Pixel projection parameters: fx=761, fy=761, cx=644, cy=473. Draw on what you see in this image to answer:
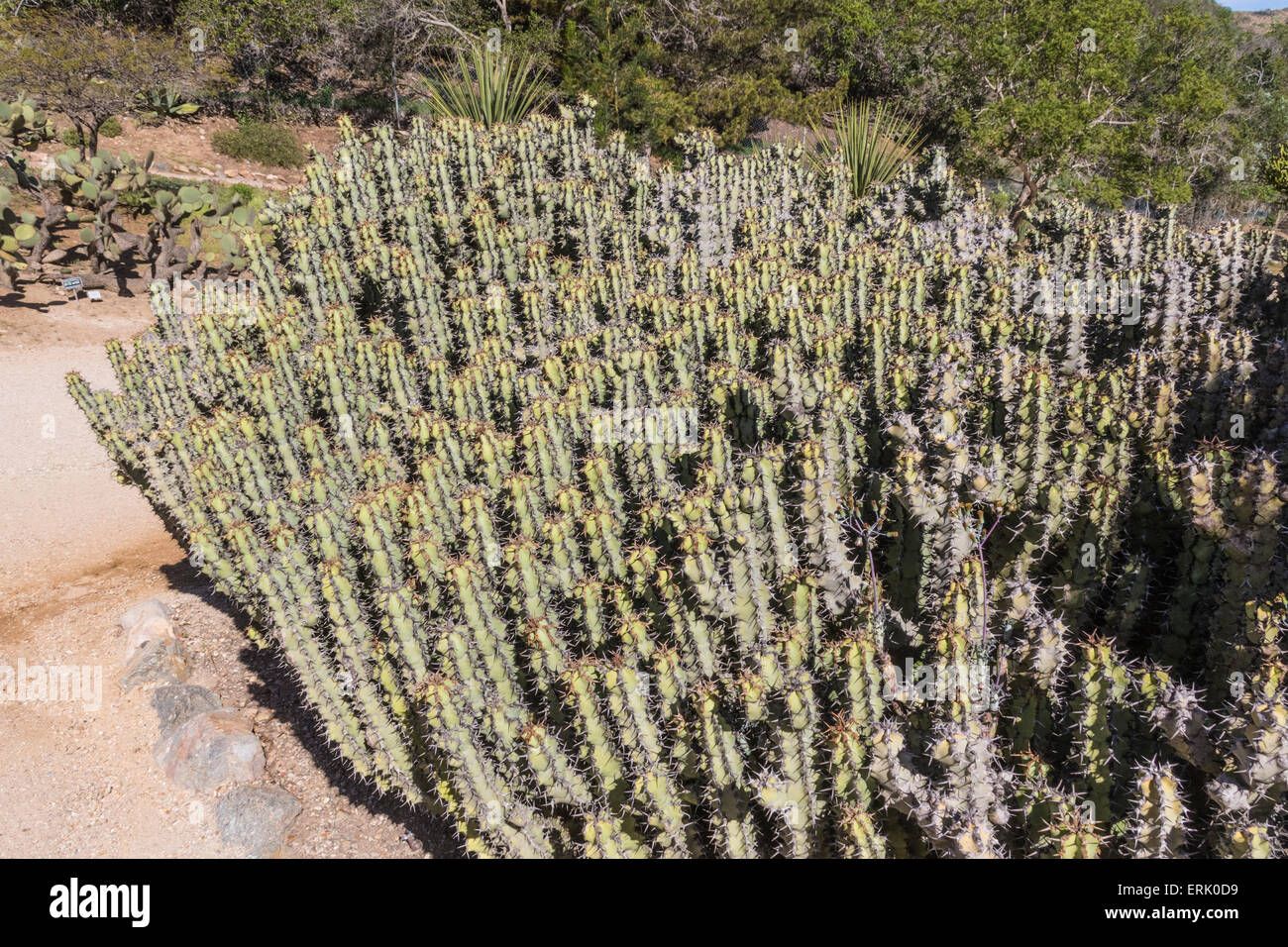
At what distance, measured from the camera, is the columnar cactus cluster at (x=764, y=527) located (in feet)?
9.96

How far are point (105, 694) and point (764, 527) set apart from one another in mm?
5267

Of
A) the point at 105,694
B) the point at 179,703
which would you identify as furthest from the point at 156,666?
the point at 179,703

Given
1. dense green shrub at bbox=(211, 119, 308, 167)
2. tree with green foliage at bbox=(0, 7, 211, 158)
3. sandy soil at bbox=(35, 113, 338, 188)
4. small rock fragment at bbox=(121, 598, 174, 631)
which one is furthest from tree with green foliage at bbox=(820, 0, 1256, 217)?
tree with green foliage at bbox=(0, 7, 211, 158)

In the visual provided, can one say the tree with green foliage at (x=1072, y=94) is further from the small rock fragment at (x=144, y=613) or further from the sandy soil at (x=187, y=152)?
the sandy soil at (x=187, y=152)

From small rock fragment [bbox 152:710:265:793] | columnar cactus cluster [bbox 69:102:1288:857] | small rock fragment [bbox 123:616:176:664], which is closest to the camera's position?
columnar cactus cluster [bbox 69:102:1288:857]

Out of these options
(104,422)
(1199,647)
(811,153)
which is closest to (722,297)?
(1199,647)

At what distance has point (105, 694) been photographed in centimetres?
585

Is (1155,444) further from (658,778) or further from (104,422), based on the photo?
(104,422)

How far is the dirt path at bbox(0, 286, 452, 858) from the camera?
4781mm

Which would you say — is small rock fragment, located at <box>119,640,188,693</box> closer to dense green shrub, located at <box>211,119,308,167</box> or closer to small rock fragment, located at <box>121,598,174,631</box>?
small rock fragment, located at <box>121,598,174,631</box>

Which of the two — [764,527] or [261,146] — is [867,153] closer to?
[764,527]

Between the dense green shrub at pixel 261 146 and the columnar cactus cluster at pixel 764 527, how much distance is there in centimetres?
1696

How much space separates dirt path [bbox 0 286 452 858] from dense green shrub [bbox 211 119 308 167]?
1431cm

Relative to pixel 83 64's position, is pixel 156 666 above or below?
below
